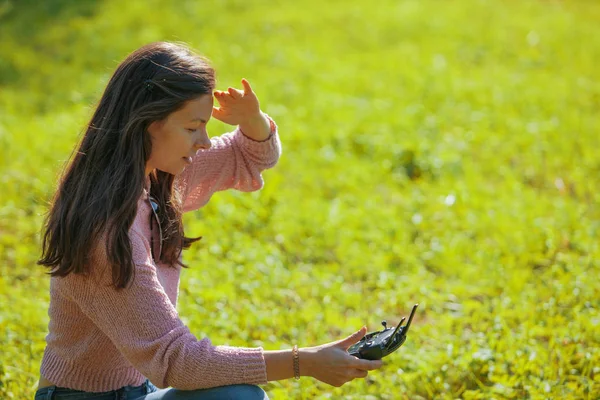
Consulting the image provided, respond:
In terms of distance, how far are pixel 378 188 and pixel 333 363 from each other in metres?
3.53

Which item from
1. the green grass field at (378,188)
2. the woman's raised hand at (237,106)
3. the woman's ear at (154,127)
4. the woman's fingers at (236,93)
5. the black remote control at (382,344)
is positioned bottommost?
the green grass field at (378,188)

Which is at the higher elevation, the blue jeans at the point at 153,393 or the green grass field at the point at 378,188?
the blue jeans at the point at 153,393

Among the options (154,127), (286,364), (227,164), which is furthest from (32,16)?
(286,364)

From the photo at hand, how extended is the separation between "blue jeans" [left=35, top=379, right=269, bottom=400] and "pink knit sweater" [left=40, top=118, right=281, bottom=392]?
1.0 inches

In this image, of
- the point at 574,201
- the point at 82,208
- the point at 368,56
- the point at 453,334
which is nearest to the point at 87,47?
the point at 368,56

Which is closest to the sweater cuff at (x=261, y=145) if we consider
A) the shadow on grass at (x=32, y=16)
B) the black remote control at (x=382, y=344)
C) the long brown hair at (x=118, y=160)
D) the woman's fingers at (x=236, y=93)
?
the woman's fingers at (x=236, y=93)

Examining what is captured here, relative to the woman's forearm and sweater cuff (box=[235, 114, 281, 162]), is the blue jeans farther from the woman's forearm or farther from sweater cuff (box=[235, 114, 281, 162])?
sweater cuff (box=[235, 114, 281, 162])

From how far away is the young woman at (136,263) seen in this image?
2180 millimetres

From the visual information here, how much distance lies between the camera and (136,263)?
7.22 feet

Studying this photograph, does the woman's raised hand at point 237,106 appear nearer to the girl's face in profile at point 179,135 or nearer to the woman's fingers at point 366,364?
the girl's face in profile at point 179,135

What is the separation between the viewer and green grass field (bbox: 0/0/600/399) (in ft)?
12.0

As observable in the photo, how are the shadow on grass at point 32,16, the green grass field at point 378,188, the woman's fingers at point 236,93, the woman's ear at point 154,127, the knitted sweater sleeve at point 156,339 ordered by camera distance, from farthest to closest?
1. the shadow on grass at point 32,16
2. the green grass field at point 378,188
3. the woman's fingers at point 236,93
4. the woman's ear at point 154,127
5. the knitted sweater sleeve at point 156,339

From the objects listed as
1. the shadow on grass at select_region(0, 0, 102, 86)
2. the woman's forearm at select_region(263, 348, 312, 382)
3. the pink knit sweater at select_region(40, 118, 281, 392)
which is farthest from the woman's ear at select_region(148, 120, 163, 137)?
the shadow on grass at select_region(0, 0, 102, 86)

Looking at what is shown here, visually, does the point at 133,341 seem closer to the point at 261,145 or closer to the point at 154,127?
the point at 154,127
